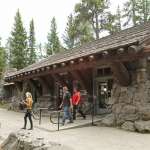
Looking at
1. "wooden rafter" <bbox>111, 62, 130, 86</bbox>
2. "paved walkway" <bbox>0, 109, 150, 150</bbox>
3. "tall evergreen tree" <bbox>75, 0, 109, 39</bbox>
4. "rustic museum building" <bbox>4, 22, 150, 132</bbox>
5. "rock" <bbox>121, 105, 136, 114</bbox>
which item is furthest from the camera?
"tall evergreen tree" <bbox>75, 0, 109, 39</bbox>

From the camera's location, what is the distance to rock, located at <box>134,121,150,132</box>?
33.7ft

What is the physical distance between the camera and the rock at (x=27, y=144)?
7.50 metres

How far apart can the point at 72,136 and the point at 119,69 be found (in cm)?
294

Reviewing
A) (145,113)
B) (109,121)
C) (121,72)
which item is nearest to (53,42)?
(109,121)

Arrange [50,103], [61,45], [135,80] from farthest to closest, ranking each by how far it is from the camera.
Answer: [61,45], [50,103], [135,80]

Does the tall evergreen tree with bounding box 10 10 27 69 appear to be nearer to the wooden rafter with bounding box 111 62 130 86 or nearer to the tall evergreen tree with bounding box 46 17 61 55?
the tall evergreen tree with bounding box 46 17 61 55

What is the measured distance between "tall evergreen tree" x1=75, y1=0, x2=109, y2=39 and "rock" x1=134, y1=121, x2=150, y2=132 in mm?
26419

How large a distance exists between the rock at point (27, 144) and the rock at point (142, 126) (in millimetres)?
3642

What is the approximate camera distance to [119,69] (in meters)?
11.3

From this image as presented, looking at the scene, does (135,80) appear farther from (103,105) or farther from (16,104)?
(16,104)

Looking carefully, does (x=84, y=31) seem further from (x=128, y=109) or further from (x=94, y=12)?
(x=128, y=109)

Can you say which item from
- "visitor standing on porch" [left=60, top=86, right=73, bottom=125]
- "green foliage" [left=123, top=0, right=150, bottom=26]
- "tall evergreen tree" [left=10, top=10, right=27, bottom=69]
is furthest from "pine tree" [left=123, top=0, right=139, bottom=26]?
"visitor standing on porch" [left=60, top=86, right=73, bottom=125]

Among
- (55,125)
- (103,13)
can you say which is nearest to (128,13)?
(103,13)

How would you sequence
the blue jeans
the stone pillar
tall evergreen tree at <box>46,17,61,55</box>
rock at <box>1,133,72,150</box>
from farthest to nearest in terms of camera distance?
tall evergreen tree at <box>46,17,61,55</box>, the blue jeans, the stone pillar, rock at <box>1,133,72,150</box>
